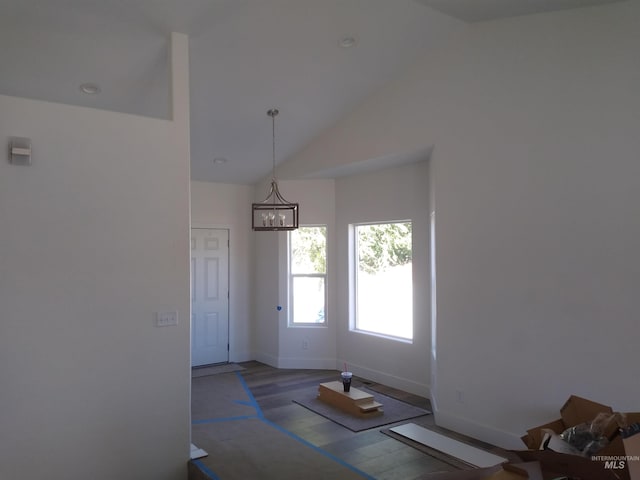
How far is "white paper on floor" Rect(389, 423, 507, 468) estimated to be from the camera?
337 centimetres

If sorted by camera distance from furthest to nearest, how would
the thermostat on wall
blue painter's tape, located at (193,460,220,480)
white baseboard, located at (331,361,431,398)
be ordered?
white baseboard, located at (331,361,431,398)
blue painter's tape, located at (193,460,220,480)
the thermostat on wall

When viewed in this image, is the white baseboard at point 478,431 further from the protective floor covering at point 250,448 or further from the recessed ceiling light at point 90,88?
the recessed ceiling light at point 90,88

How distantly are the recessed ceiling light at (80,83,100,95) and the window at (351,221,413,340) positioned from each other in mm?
3328

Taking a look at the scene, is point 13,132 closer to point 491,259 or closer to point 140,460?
point 140,460

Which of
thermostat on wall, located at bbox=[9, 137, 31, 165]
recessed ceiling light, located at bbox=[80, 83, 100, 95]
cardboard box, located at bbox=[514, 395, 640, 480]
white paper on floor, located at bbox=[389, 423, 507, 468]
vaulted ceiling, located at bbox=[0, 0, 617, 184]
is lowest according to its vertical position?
white paper on floor, located at bbox=[389, 423, 507, 468]

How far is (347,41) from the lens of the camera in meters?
3.82

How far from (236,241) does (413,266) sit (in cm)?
275

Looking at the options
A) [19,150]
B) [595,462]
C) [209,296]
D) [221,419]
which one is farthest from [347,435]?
[19,150]

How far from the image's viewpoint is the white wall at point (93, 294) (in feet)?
9.12

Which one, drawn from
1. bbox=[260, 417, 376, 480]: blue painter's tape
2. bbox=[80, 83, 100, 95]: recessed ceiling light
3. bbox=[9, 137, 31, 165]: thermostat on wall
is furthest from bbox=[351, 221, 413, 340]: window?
bbox=[9, 137, 31, 165]: thermostat on wall

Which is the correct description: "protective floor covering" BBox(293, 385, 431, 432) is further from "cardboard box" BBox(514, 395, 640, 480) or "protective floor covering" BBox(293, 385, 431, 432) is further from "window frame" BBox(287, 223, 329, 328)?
"cardboard box" BBox(514, 395, 640, 480)

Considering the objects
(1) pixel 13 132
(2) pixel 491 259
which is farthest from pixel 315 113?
(1) pixel 13 132

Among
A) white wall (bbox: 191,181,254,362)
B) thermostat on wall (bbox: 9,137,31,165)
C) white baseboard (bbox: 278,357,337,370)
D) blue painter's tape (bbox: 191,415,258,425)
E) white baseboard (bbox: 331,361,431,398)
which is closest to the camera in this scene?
thermostat on wall (bbox: 9,137,31,165)

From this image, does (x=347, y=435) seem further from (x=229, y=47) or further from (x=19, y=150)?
(x=229, y=47)
